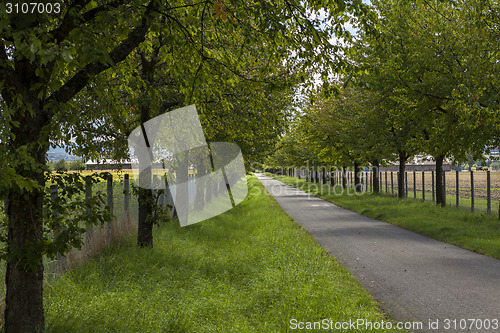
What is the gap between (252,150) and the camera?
1909 centimetres

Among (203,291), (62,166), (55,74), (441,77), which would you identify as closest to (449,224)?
(441,77)

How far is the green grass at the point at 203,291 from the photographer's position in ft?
16.2

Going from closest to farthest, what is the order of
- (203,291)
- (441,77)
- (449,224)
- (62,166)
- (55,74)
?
1. (55,74)
2. (62,166)
3. (203,291)
4. (449,224)
5. (441,77)

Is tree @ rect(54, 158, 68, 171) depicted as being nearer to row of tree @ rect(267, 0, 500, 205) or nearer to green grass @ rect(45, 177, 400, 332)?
green grass @ rect(45, 177, 400, 332)

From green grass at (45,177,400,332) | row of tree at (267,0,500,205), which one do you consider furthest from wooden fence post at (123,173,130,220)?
row of tree at (267,0,500,205)

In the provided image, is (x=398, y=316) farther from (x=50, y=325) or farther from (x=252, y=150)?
(x=252, y=150)

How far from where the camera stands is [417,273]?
7504mm

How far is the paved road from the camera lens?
18.1 ft

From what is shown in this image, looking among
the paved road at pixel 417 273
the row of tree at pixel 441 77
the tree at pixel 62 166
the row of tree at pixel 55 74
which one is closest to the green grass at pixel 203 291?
the paved road at pixel 417 273

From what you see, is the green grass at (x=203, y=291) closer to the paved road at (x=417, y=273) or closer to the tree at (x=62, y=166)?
the paved road at (x=417, y=273)

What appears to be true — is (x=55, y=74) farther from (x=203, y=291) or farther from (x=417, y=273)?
(x=417, y=273)

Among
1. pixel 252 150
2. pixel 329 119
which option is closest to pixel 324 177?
pixel 329 119

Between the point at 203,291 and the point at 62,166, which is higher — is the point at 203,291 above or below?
below

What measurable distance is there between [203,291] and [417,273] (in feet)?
12.5
